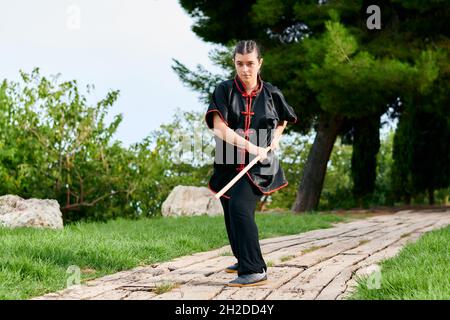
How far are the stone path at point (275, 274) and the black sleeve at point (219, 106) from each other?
1.07 metres

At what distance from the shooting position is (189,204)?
10.7 m

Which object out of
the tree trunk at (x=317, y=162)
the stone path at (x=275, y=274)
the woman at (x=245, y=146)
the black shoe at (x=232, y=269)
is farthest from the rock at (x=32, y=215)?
the tree trunk at (x=317, y=162)

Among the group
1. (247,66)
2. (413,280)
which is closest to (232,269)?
(413,280)

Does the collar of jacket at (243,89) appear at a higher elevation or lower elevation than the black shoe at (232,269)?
higher

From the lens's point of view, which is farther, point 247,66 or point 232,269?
point 232,269

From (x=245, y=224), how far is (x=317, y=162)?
897 centimetres

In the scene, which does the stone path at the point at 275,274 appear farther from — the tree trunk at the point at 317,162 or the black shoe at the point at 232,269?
the tree trunk at the point at 317,162

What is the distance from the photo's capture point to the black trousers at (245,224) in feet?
12.8

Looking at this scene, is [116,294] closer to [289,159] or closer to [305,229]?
[305,229]

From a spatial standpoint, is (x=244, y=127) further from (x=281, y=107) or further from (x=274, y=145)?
(x=281, y=107)

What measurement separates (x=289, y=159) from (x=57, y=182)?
8670 mm

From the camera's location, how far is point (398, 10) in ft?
42.4

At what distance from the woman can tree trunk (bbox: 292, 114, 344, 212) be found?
8596 millimetres
